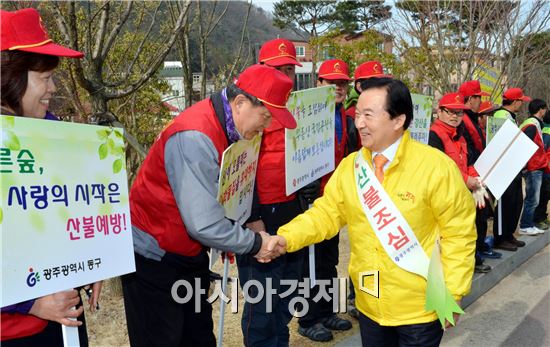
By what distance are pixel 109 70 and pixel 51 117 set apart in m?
4.61

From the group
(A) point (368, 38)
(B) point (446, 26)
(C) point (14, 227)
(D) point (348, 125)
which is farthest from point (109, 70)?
(A) point (368, 38)

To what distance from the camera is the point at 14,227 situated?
1636mm

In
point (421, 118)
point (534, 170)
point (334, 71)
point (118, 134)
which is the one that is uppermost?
point (334, 71)

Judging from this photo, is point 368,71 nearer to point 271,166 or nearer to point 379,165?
point 271,166

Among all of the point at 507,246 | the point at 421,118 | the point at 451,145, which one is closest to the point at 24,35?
the point at 451,145

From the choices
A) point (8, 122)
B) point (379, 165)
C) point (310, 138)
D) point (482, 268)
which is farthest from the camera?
point (482, 268)

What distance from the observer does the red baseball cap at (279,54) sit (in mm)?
3537

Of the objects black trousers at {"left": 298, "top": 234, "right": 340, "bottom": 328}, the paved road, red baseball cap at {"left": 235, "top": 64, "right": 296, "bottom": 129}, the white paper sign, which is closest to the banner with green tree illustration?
red baseball cap at {"left": 235, "top": 64, "right": 296, "bottom": 129}

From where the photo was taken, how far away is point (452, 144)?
457 centimetres

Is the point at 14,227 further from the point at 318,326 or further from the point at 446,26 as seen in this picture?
the point at 446,26

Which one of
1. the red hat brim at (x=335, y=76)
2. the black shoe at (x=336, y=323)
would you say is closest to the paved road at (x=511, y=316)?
the black shoe at (x=336, y=323)

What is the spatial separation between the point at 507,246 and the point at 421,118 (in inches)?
95.5

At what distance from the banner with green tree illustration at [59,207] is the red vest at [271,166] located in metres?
1.31

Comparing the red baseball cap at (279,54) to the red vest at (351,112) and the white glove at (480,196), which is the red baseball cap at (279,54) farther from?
the white glove at (480,196)
